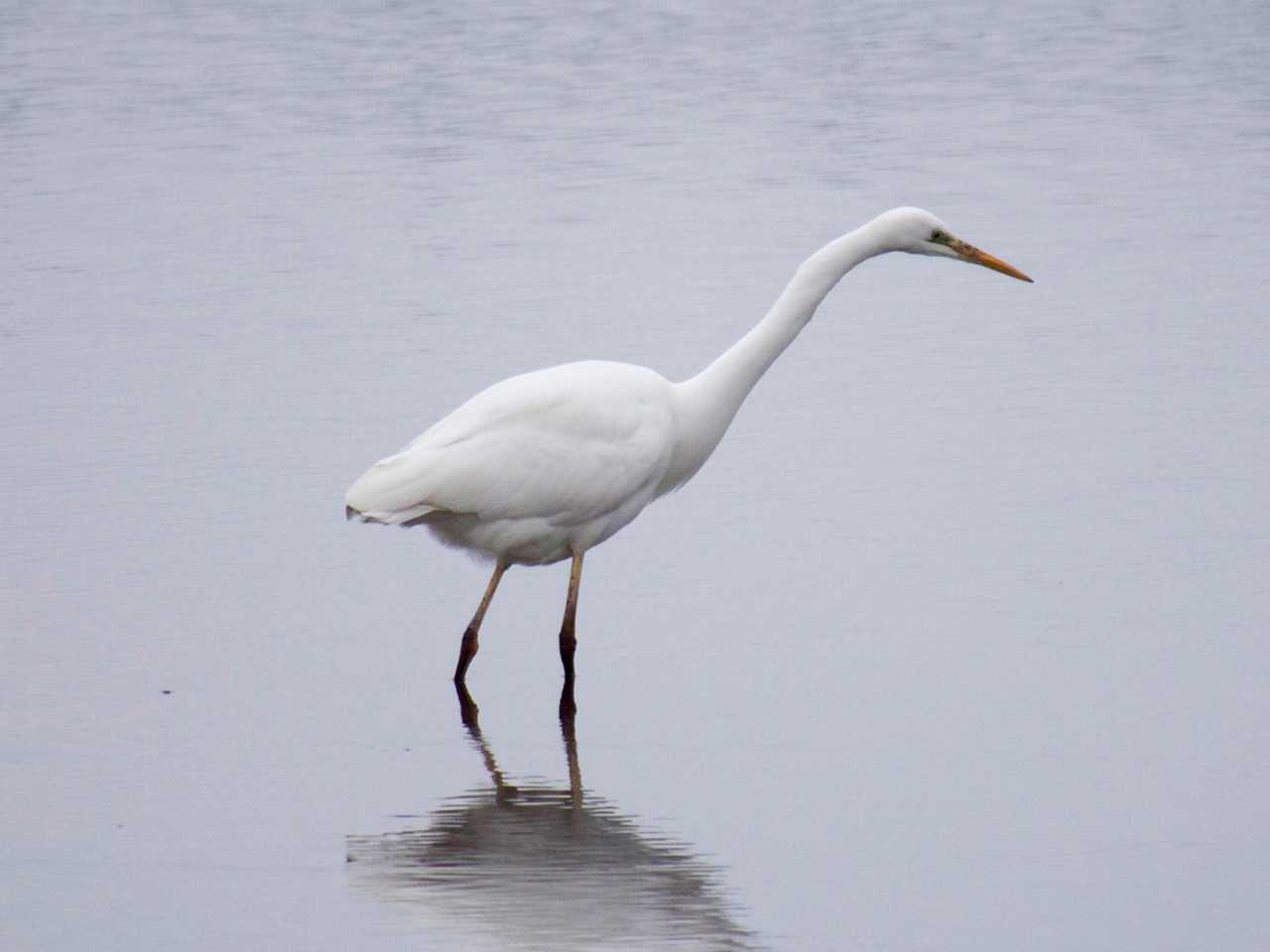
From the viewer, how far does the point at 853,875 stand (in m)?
5.62

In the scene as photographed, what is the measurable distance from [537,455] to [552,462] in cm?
5

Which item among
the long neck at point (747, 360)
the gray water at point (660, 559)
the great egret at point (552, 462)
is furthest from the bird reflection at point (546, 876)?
the long neck at point (747, 360)

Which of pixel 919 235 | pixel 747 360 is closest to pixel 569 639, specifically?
pixel 747 360

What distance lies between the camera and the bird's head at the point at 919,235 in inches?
301

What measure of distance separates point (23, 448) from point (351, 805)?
3.93 m

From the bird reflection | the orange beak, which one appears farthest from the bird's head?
the bird reflection

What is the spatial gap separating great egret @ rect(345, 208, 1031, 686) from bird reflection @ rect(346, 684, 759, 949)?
954mm

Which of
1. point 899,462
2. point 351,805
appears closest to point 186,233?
point 899,462

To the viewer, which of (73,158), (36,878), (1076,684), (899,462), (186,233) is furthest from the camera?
(73,158)

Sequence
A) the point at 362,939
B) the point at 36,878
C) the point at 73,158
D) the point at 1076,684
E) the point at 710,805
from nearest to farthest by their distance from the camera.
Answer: the point at 362,939, the point at 36,878, the point at 710,805, the point at 1076,684, the point at 73,158

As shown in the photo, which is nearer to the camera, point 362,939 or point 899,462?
point 362,939

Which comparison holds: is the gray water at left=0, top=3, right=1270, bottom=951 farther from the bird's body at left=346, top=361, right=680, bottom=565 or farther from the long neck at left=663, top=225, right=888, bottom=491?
the long neck at left=663, top=225, right=888, bottom=491

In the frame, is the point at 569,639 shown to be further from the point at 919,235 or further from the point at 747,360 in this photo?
the point at 919,235

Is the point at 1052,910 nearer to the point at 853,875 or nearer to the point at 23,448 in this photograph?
the point at 853,875
